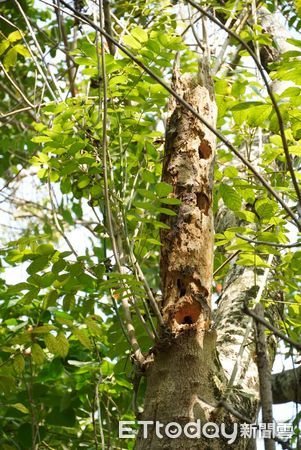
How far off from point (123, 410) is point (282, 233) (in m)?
1.40

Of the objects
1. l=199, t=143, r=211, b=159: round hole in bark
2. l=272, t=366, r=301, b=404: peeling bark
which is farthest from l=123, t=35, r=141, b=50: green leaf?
l=272, t=366, r=301, b=404: peeling bark

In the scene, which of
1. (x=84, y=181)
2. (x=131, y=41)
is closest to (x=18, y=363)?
(x=84, y=181)

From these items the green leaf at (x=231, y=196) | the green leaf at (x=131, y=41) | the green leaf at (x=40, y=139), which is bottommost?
the green leaf at (x=231, y=196)

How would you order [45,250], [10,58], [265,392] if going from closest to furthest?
[265,392]
[45,250]
[10,58]

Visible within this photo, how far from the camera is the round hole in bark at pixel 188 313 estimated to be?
1.79 meters

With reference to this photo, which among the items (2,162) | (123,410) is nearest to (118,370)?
(123,410)

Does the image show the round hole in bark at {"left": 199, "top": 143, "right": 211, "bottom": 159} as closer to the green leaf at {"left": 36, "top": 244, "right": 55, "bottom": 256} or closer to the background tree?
the background tree

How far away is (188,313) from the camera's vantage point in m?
1.80

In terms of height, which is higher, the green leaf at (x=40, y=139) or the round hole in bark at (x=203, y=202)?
the green leaf at (x=40, y=139)

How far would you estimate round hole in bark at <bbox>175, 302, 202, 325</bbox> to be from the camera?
1792 mm

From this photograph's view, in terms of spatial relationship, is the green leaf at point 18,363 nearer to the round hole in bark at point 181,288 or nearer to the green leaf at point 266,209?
the round hole in bark at point 181,288

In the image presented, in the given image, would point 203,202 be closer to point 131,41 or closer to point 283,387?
point 131,41

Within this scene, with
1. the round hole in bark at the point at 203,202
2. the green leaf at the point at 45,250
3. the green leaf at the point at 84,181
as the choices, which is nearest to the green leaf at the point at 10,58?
the green leaf at the point at 84,181

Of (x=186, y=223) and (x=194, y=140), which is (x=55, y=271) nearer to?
(x=186, y=223)
